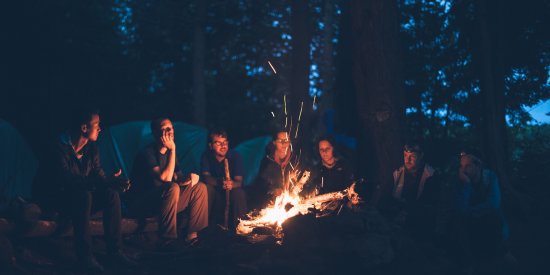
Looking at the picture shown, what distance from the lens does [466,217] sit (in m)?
5.96

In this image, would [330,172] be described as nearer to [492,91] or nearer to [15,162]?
[492,91]

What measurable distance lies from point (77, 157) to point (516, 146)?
874cm

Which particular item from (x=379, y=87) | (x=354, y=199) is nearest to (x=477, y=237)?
(x=354, y=199)

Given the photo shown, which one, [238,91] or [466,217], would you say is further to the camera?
[238,91]

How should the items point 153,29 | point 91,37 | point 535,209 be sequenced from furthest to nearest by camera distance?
point 153,29 < point 91,37 < point 535,209

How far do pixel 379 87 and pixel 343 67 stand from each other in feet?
9.21

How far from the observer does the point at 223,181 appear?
Result: 24.7 feet

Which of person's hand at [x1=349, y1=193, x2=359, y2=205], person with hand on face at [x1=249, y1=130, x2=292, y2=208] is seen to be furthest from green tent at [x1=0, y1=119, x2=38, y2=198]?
person's hand at [x1=349, y1=193, x2=359, y2=205]

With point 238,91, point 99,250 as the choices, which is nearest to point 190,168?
point 99,250

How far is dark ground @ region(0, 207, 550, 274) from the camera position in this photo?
229 inches

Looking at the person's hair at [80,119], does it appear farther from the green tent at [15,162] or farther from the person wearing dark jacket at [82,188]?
the green tent at [15,162]

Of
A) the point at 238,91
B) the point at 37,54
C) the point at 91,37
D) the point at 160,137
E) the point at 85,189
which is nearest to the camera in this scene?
the point at 85,189

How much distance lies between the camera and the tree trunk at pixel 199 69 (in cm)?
1803

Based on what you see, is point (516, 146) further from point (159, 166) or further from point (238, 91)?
point (238, 91)
